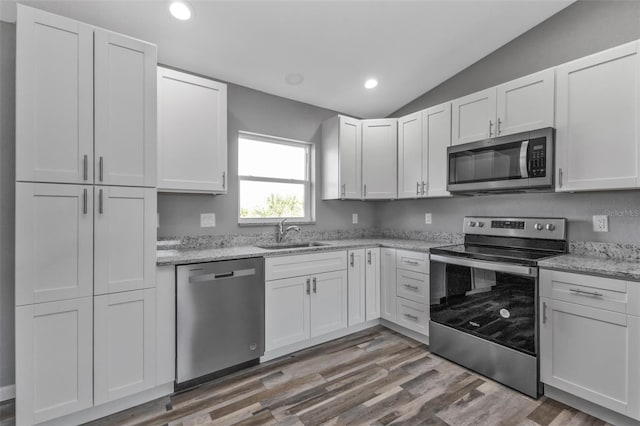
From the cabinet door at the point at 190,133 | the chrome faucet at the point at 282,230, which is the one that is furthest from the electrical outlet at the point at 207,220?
the chrome faucet at the point at 282,230

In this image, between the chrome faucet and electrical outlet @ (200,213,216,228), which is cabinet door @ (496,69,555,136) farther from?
electrical outlet @ (200,213,216,228)

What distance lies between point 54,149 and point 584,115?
3345 mm

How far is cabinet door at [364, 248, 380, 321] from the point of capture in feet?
9.86

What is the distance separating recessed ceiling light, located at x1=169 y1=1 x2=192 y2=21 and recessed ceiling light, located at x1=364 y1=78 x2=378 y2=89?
1.75 meters

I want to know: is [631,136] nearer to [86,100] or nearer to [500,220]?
[500,220]

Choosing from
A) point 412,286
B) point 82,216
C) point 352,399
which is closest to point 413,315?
point 412,286

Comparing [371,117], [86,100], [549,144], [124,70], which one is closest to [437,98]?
[371,117]

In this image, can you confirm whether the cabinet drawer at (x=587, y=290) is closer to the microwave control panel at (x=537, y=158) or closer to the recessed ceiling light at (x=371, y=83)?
the microwave control panel at (x=537, y=158)

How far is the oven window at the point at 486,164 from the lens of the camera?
2.28 metres

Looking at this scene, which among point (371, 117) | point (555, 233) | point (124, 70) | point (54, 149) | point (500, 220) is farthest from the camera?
point (371, 117)

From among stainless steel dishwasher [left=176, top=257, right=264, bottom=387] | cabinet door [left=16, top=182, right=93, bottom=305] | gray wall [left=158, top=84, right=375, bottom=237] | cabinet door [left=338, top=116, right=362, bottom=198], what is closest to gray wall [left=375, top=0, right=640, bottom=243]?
cabinet door [left=338, top=116, right=362, bottom=198]

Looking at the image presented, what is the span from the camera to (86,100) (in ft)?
5.56

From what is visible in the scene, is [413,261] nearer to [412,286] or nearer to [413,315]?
[412,286]

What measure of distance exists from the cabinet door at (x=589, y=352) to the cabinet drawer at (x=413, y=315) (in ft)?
2.92
